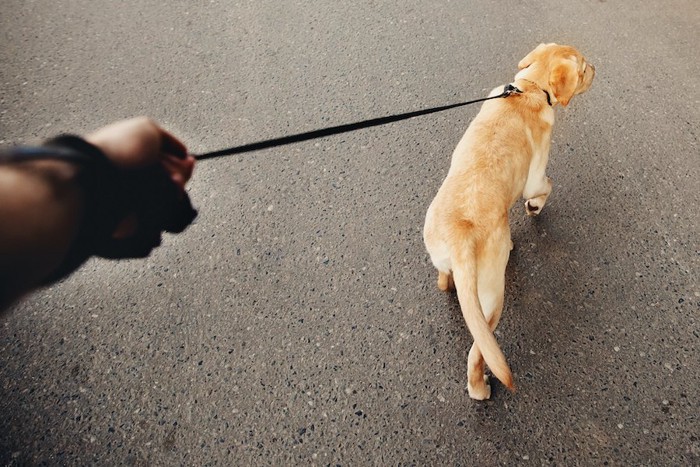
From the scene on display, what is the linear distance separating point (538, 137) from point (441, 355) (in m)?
1.27

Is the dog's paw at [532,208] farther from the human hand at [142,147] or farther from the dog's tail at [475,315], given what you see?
the human hand at [142,147]

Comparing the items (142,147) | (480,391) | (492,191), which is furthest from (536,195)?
(142,147)

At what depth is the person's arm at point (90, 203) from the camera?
0.84 metres

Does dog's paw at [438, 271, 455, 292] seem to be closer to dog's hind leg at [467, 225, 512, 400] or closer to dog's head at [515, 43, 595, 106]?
dog's hind leg at [467, 225, 512, 400]

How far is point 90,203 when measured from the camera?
3.13 feet

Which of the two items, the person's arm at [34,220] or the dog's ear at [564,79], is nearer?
the person's arm at [34,220]

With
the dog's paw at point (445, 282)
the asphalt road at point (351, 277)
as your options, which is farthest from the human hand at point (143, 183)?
the dog's paw at point (445, 282)

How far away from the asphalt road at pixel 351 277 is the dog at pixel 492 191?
0.35 meters

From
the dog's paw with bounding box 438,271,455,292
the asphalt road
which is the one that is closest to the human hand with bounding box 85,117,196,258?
the asphalt road

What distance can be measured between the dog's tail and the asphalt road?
63 centimetres

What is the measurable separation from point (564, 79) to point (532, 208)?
2.55 ft

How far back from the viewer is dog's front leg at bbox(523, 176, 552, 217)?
247cm

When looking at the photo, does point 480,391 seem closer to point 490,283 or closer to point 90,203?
point 490,283

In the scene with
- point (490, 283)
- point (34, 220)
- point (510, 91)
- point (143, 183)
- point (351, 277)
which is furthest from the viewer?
point (351, 277)
